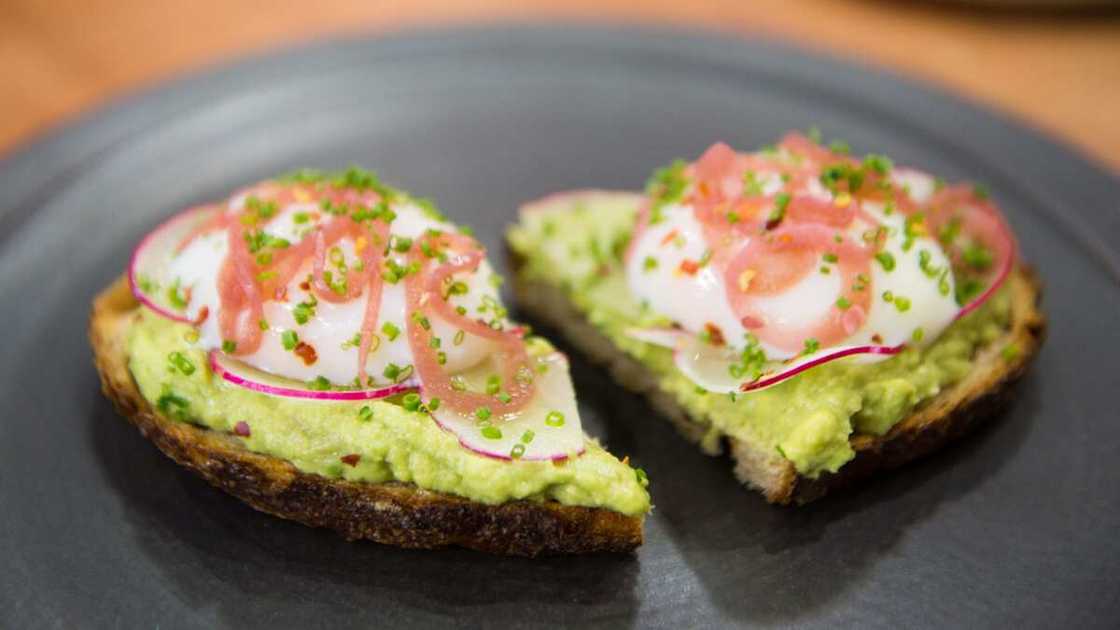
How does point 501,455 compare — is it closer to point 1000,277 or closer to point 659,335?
point 659,335

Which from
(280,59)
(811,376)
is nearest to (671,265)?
(811,376)

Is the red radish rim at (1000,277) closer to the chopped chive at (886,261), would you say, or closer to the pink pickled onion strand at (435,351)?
the chopped chive at (886,261)

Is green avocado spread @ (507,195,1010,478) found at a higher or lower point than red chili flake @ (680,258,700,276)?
lower

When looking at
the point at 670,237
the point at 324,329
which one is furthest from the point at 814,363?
the point at 324,329

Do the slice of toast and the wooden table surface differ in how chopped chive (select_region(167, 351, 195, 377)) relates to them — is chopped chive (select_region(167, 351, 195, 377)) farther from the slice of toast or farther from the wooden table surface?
the wooden table surface

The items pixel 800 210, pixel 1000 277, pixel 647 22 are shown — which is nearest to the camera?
pixel 800 210

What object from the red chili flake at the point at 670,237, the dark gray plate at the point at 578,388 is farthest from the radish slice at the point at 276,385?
the red chili flake at the point at 670,237

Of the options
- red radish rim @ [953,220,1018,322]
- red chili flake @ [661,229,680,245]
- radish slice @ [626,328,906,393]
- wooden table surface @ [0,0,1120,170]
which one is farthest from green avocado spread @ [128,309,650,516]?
wooden table surface @ [0,0,1120,170]

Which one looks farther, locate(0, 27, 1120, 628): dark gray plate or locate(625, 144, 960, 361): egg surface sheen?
locate(625, 144, 960, 361): egg surface sheen
